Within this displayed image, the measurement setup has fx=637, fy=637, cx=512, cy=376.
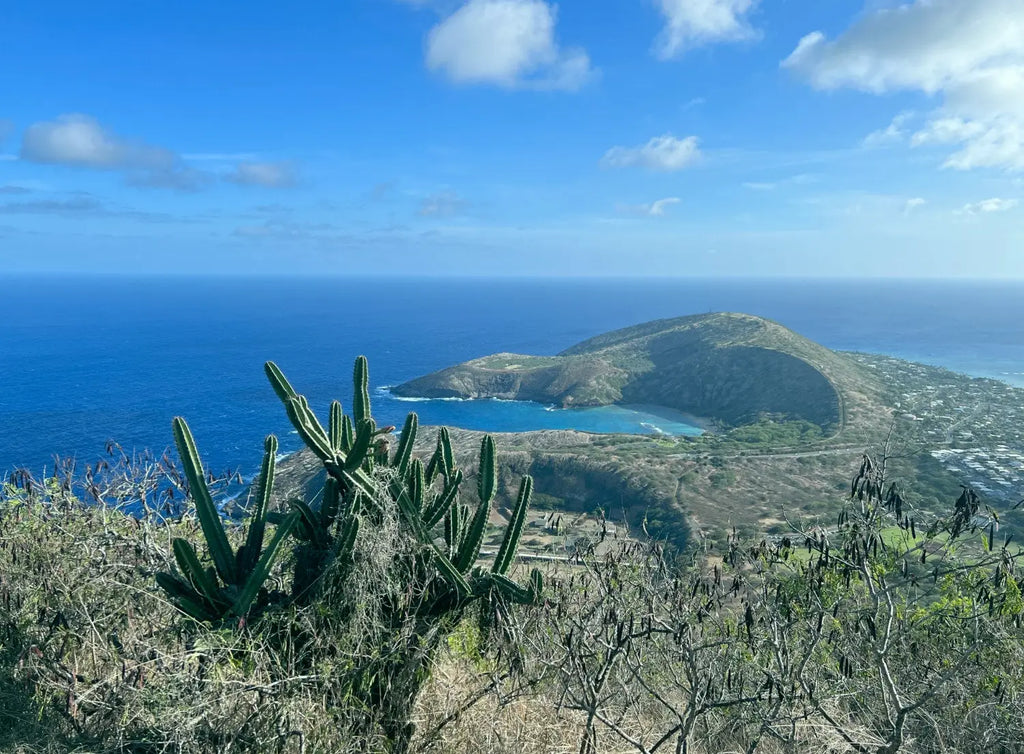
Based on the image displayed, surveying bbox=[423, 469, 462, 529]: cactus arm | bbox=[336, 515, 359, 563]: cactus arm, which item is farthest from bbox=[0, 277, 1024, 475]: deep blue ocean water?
bbox=[336, 515, 359, 563]: cactus arm

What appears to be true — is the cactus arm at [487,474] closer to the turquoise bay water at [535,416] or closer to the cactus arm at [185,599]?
the cactus arm at [185,599]

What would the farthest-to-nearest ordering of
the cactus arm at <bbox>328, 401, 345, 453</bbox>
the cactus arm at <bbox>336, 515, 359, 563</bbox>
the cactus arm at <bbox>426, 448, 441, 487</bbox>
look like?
the cactus arm at <bbox>426, 448, 441, 487</bbox> → the cactus arm at <bbox>328, 401, 345, 453</bbox> → the cactus arm at <bbox>336, 515, 359, 563</bbox>

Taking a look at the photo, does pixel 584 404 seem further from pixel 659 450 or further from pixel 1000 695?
pixel 1000 695

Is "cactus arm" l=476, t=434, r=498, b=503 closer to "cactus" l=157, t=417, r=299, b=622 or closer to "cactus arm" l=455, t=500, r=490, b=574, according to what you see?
"cactus arm" l=455, t=500, r=490, b=574

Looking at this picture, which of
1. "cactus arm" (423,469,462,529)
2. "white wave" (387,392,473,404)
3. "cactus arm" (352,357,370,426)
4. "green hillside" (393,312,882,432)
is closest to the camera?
"cactus arm" (423,469,462,529)

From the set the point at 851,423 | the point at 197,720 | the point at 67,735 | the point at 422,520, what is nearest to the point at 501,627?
the point at 422,520

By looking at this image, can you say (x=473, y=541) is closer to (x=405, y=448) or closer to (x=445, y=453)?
(x=445, y=453)

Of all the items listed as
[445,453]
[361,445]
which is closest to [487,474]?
[445,453]
